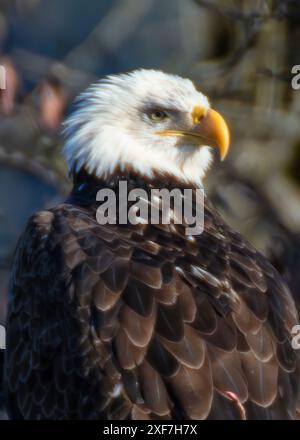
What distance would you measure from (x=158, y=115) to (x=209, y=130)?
0.26 m

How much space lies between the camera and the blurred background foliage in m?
8.05

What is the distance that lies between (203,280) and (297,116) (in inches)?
140

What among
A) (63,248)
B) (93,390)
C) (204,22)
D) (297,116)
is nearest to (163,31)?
(204,22)

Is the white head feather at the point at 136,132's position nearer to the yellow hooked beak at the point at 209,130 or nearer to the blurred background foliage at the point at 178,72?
the yellow hooked beak at the point at 209,130

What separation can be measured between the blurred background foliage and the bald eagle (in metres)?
2.24

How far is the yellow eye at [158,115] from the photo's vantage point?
19.2ft

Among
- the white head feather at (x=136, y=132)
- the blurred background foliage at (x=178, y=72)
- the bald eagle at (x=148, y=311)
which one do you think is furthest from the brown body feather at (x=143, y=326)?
the blurred background foliage at (x=178, y=72)

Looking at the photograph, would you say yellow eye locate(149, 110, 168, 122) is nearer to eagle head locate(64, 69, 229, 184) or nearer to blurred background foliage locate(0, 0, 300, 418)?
eagle head locate(64, 69, 229, 184)

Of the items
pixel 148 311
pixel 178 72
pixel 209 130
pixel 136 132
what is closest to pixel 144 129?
pixel 136 132

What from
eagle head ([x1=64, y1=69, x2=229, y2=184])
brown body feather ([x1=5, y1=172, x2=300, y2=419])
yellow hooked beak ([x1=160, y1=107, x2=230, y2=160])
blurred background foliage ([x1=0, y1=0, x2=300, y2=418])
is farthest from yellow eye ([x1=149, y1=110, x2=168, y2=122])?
blurred background foliage ([x1=0, y1=0, x2=300, y2=418])

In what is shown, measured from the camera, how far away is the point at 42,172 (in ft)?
26.3

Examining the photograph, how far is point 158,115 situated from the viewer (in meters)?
5.86

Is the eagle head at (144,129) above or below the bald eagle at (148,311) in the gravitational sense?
above

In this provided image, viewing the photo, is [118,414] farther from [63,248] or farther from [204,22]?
[204,22]
